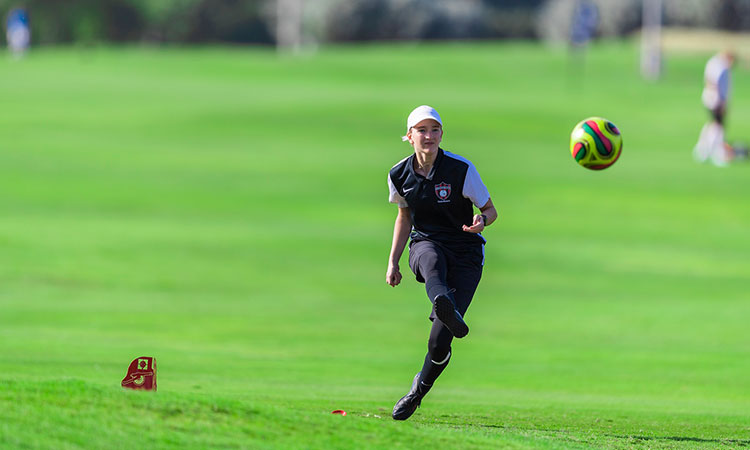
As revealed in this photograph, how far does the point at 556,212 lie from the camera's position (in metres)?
30.4

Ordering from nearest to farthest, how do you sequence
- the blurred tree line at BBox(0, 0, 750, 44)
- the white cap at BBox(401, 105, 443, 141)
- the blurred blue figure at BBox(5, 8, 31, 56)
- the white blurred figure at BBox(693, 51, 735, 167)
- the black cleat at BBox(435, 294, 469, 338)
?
the black cleat at BBox(435, 294, 469, 338) → the white cap at BBox(401, 105, 443, 141) → the white blurred figure at BBox(693, 51, 735, 167) → the blurred blue figure at BBox(5, 8, 31, 56) → the blurred tree line at BBox(0, 0, 750, 44)

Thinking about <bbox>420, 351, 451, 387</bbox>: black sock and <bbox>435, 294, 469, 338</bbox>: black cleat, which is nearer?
<bbox>435, 294, 469, 338</bbox>: black cleat

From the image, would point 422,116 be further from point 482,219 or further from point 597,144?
point 597,144

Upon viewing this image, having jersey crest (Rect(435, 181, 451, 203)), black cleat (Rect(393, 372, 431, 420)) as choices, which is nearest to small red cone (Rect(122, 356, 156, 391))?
black cleat (Rect(393, 372, 431, 420))

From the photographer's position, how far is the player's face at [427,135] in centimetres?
995

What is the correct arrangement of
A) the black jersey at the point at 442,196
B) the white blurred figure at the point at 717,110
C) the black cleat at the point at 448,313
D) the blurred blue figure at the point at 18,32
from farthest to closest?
1. the blurred blue figure at the point at 18,32
2. the white blurred figure at the point at 717,110
3. the black jersey at the point at 442,196
4. the black cleat at the point at 448,313

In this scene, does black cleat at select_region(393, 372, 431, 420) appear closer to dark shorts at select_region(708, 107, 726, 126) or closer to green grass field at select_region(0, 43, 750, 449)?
green grass field at select_region(0, 43, 750, 449)

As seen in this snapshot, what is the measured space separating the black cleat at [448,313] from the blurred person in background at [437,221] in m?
0.10

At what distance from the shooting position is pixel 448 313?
31.7 ft

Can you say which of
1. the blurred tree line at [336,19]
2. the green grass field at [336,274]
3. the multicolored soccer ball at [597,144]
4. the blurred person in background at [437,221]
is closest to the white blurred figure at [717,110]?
the green grass field at [336,274]

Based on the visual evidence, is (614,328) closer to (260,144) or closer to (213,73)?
(260,144)

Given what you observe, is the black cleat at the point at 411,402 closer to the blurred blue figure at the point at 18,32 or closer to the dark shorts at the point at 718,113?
the dark shorts at the point at 718,113

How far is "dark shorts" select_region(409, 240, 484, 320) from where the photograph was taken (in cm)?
1029

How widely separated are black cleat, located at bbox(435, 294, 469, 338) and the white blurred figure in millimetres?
26148
